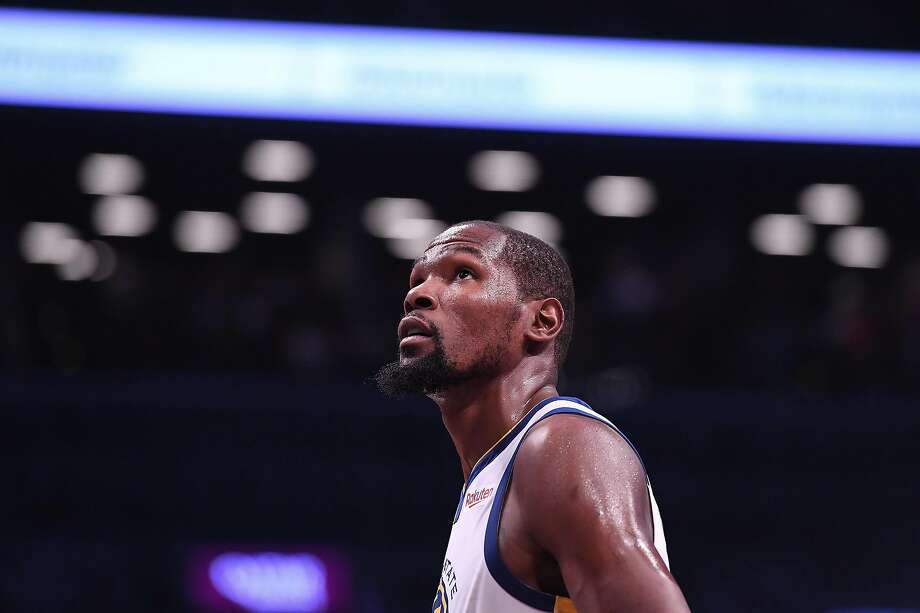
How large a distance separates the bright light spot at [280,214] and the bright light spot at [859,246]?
535cm

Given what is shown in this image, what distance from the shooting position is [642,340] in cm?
935

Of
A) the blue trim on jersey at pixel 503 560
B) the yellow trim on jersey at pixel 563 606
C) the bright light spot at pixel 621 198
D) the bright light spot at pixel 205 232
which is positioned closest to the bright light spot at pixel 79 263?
the bright light spot at pixel 205 232

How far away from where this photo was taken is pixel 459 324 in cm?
278

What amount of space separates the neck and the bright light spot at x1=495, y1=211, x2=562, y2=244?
8811 millimetres

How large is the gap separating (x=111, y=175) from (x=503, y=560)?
9.81m

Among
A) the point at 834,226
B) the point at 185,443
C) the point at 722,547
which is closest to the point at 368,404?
the point at 185,443

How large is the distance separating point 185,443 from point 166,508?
535 mm

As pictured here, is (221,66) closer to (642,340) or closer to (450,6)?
(450,6)

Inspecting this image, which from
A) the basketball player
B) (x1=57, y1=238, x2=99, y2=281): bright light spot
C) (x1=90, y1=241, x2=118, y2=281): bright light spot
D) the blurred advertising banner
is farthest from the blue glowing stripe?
the basketball player

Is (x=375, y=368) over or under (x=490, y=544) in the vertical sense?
under

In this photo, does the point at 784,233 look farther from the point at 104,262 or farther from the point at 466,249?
the point at 466,249

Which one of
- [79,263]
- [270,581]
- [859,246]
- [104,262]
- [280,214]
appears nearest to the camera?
[270,581]

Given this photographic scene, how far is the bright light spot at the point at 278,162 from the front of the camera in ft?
34.7

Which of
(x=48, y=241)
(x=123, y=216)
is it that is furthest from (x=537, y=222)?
(x=48, y=241)
